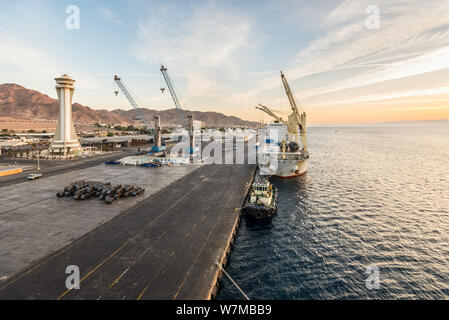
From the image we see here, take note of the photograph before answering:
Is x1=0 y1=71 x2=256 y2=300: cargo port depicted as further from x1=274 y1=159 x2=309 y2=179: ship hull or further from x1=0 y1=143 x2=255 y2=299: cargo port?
x1=274 y1=159 x2=309 y2=179: ship hull

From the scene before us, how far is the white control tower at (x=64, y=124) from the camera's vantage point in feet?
309

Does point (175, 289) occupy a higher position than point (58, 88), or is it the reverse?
point (58, 88)

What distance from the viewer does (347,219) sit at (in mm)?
44281

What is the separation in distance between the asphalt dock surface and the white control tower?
79.8 m

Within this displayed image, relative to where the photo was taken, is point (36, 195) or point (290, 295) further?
point (36, 195)

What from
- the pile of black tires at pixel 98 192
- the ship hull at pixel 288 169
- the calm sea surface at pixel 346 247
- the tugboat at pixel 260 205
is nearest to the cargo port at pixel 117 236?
the pile of black tires at pixel 98 192

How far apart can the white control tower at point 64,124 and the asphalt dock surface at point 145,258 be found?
79.8 meters

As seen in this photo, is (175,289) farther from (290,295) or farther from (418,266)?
(418,266)

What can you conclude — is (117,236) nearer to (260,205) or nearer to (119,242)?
(119,242)

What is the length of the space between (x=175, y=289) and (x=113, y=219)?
2122cm

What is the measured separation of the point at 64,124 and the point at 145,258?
100 meters

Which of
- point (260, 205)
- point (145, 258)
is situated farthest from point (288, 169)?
point (145, 258)

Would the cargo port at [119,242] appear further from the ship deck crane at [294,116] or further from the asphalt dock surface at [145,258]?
the ship deck crane at [294,116]
